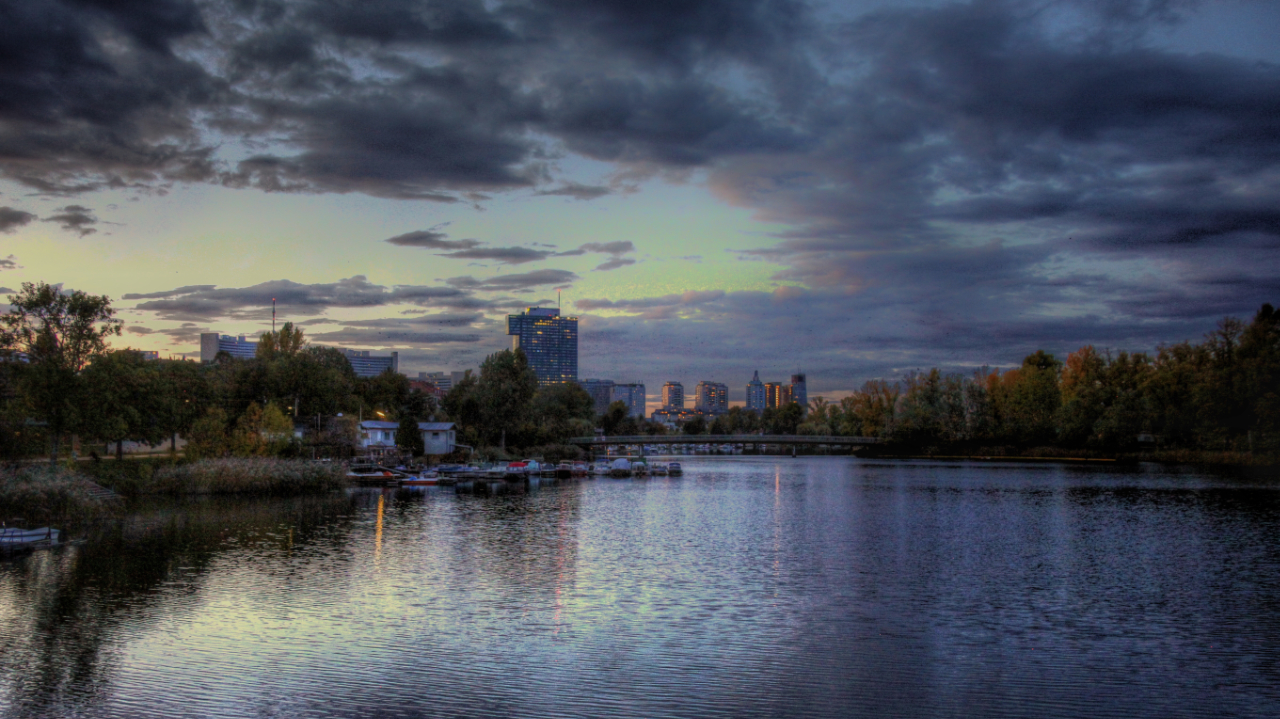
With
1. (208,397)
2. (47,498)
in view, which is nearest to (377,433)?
(208,397)

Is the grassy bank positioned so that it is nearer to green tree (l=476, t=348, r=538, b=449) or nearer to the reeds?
the reeds

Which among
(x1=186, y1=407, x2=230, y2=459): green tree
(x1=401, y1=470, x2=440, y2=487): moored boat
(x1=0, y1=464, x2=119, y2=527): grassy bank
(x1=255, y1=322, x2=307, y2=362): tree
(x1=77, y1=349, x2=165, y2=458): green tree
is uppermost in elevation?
(x1=255, y1=322, x2=307, y2=362): tree

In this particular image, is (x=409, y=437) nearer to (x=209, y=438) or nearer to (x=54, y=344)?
(x=209, y=438)

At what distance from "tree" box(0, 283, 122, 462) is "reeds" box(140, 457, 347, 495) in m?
9.49

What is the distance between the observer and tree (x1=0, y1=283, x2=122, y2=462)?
201ft

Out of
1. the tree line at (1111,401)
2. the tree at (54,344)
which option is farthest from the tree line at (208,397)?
the tree line at (1111,401)

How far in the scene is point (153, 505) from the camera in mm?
60281

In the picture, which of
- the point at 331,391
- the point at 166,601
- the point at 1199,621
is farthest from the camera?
the point at 331,391

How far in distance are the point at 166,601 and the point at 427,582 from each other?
28.6 feet

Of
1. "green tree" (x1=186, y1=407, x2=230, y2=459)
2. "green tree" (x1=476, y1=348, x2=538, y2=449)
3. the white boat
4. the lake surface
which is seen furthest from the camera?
"green tree" (x1=476, y1=348, x2=538, y2=449)

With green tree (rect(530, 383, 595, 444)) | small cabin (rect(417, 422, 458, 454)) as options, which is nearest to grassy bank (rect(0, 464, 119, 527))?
small cabin (rect(417, 422, 458, 454))

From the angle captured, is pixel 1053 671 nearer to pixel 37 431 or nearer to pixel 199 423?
pixel 37 431

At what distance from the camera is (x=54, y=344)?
62625mm


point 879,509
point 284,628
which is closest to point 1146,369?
point 879,509
